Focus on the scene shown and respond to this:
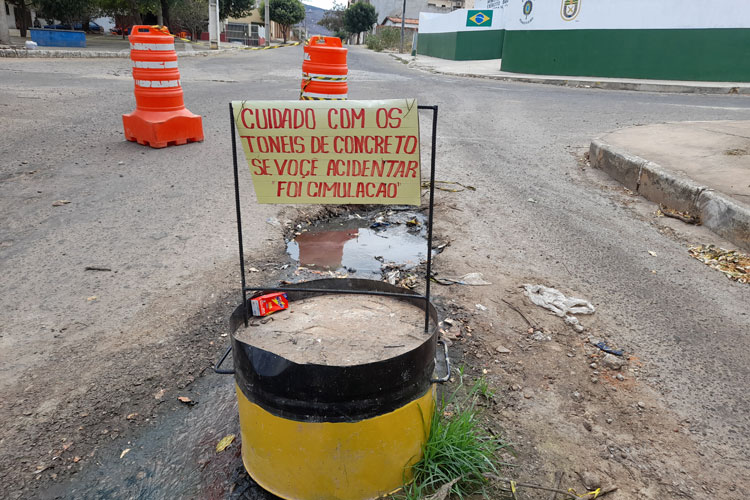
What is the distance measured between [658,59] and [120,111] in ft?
54.9

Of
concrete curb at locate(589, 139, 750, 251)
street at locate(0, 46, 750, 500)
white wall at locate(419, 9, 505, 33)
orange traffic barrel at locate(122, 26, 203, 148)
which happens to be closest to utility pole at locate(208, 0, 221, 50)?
white wall at locate(419, 9, 505, 33)

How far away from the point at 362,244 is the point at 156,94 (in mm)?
3790

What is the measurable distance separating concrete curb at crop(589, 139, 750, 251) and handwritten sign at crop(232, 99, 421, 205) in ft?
13.0

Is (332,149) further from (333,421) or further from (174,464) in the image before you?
(174,464)

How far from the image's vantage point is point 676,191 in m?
5.50

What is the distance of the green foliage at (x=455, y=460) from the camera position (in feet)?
6.63

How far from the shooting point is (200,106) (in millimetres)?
9812

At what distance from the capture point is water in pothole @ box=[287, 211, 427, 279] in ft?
13.6

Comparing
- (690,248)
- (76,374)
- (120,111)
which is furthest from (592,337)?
(120,111)

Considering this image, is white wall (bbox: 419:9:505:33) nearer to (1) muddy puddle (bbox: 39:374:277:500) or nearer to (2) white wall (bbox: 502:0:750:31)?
(2) white wall (bbox: 502:0:750:31)

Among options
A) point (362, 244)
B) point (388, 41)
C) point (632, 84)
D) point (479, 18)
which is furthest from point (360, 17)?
point (362, 244)

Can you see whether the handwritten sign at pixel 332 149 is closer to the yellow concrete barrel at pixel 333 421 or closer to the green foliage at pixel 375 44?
the yellow concrete barrel at pixel 333 421

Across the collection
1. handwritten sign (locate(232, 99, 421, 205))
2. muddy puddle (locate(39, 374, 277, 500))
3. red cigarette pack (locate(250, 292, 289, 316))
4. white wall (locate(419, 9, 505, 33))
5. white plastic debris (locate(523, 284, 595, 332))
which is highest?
white wall (locate(419, 9, 505, 33))

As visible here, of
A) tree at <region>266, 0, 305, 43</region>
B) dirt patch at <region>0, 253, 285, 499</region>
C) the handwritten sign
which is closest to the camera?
the handwritten sign
